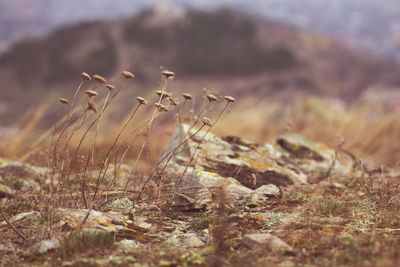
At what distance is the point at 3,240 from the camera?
1.97 metres

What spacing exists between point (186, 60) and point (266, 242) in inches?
1290

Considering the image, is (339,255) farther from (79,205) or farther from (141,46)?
(141,46)

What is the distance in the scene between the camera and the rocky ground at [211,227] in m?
1.76

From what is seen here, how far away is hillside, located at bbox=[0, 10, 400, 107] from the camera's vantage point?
30.8 meters

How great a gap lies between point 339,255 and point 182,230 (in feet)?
3.06

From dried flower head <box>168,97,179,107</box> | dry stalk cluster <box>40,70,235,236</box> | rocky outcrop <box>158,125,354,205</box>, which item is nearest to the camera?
dry stalk cluster <box>40,70,235,236</box>

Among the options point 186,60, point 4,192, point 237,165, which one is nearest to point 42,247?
point 4,192

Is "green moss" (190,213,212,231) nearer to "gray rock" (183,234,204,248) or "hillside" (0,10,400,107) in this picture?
"gray rock" (183,234,204,248)

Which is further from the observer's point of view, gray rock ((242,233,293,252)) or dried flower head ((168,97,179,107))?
dried flower head ((168,97,179,107))

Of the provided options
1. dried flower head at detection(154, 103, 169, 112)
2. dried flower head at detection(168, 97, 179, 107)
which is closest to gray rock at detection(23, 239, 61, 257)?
dried flower head at detection(154, 103, 169, 112)

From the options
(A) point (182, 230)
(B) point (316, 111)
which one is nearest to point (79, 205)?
(A) point (182, 230)

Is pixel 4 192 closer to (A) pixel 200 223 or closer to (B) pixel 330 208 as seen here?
(A) pixel 200 223

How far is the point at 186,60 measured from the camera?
3378 centimetres

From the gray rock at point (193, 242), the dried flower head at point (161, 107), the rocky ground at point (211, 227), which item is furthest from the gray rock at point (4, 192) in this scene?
the gray rock at point (193, 242)
